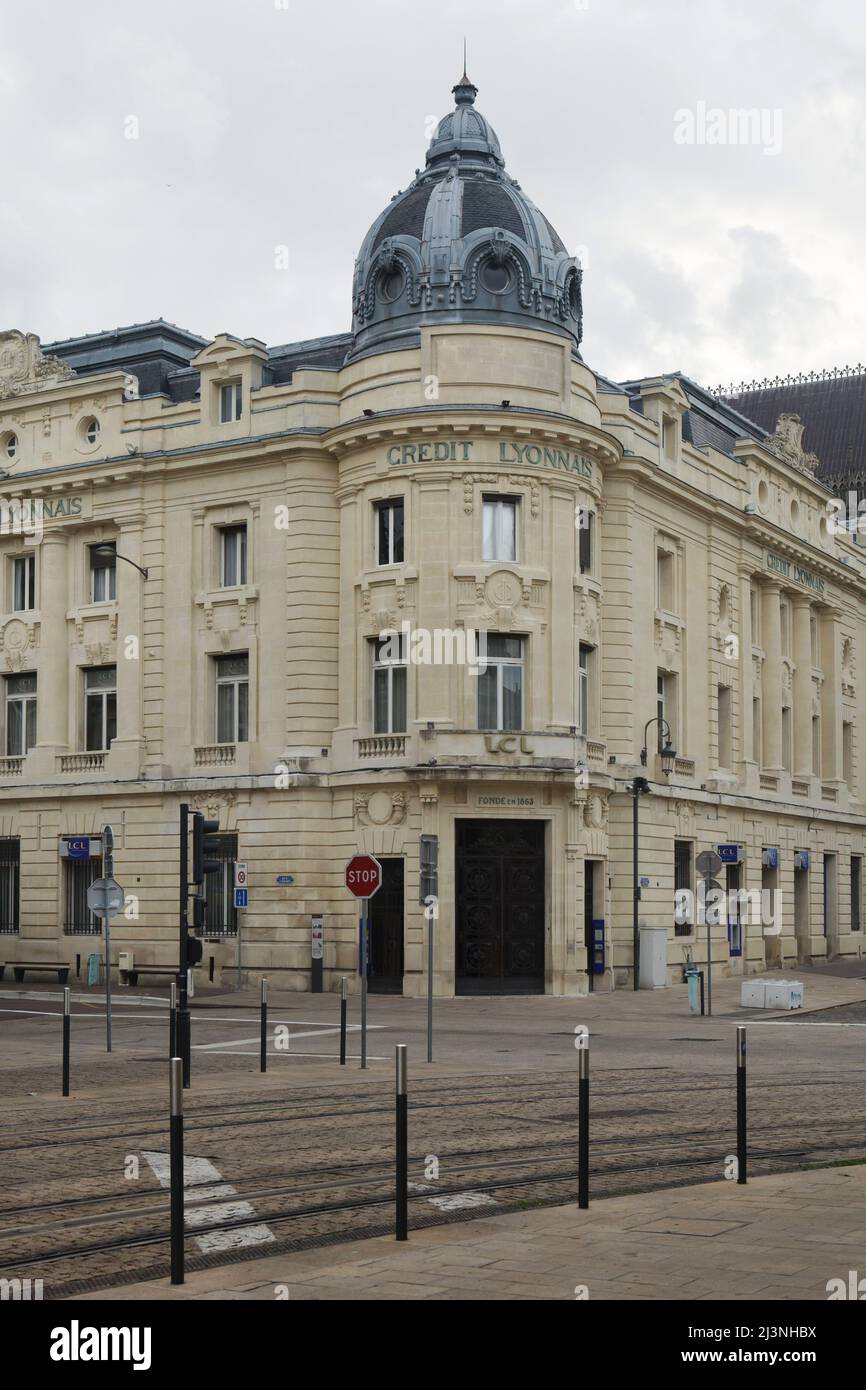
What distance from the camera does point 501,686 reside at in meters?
42.5

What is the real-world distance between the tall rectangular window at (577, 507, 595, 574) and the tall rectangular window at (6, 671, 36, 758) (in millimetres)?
15684

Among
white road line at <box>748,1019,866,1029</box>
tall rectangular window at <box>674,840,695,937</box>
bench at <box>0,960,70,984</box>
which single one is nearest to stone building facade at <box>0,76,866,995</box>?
tall rectangular window at <box>674,840,695,937</box>

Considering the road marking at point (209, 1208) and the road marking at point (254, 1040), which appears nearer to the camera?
the road marking at point (209, 1208)

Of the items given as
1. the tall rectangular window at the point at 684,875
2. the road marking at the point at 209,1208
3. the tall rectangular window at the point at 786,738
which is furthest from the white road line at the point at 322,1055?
the tall rectangular window at the point at 786,738

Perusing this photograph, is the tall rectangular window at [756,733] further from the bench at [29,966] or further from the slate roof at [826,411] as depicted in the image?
the slate roof at [826,411]

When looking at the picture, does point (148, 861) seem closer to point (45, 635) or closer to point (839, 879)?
point (45, 635)

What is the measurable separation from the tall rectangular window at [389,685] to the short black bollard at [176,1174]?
3350 cm

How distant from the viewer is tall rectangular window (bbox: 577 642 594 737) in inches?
1770

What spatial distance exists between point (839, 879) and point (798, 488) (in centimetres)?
1404

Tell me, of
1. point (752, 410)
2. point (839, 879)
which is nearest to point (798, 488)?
point (839, 879)

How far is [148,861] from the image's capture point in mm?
46812

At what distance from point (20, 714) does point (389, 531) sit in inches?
517

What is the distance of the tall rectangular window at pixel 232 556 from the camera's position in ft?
153

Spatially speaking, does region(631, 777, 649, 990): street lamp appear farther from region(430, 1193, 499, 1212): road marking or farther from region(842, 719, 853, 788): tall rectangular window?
region(430, 1193, 499, 1212): road marking
